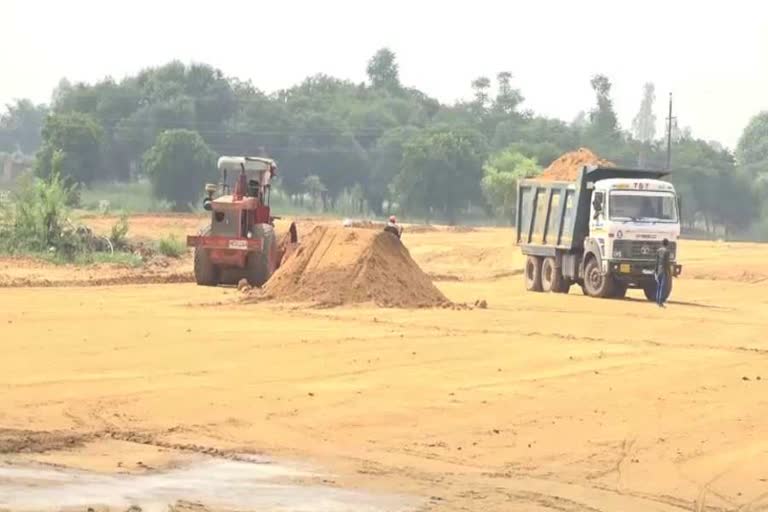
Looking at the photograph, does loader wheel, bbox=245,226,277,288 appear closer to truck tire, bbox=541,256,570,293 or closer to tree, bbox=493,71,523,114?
truck tire, bbox=541,256,570,293

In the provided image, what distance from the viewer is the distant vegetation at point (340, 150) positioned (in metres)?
101

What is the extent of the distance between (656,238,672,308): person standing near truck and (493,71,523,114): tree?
12263 cm

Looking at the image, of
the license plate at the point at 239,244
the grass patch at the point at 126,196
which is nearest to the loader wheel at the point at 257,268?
the license plate at the point at 239,244

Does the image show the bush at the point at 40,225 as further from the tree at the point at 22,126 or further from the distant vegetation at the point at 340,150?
the tree at the point at 22,126

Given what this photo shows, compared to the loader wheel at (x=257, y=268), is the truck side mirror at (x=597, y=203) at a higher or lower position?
higher

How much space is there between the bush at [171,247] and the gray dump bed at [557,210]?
11.4 metres

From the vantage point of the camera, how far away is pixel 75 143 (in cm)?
10350

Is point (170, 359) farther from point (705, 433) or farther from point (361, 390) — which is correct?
point (705, 433)

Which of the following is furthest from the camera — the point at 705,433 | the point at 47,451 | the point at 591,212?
the point at 591,212

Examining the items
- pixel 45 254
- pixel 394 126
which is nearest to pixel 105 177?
pixel 394 126

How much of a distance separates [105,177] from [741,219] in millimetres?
46603

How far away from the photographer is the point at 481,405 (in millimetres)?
15836

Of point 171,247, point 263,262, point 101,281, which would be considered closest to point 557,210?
point 263,262

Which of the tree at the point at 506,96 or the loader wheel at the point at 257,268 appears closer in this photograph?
the loader wheel at the point at 257,268
